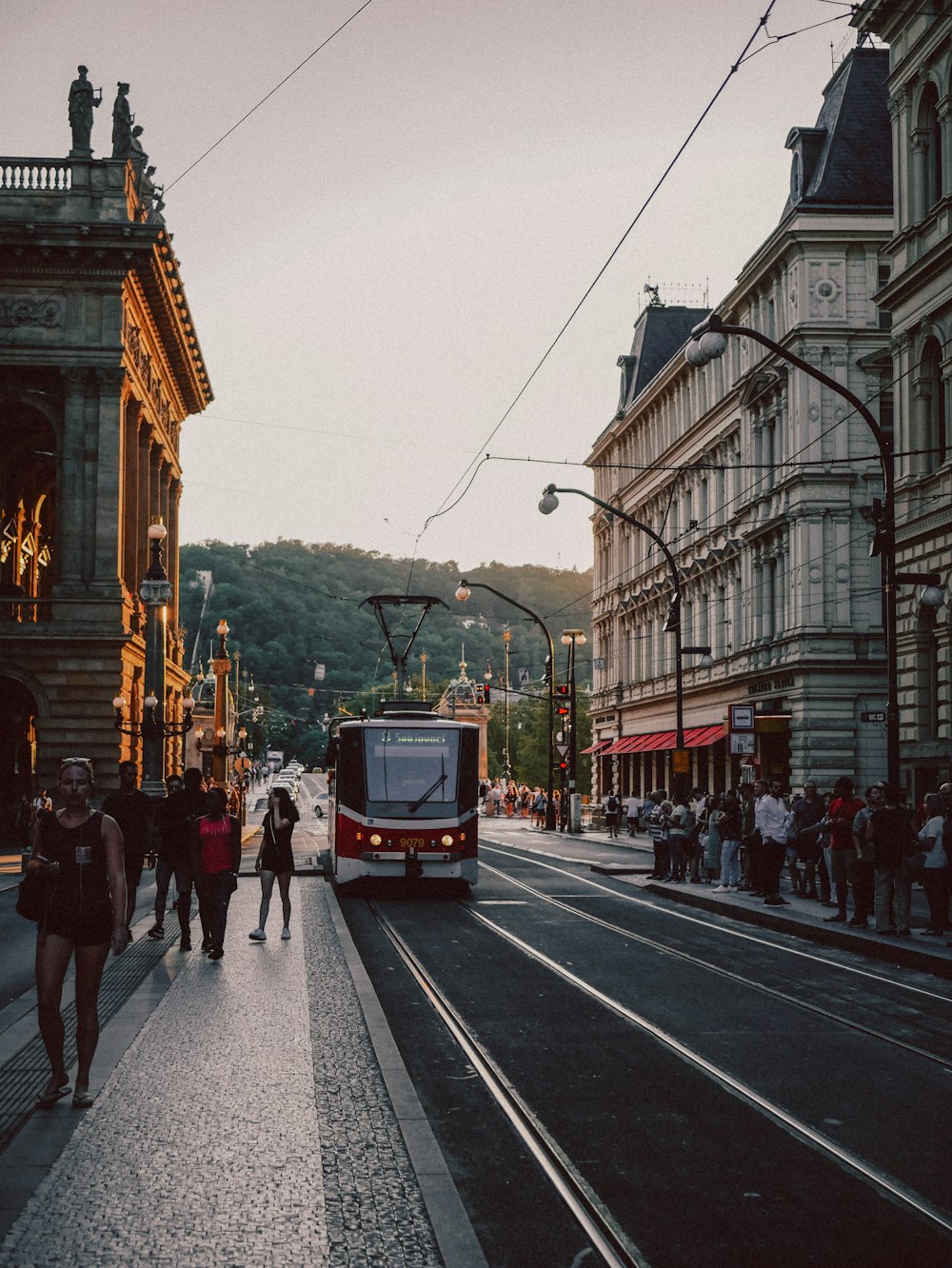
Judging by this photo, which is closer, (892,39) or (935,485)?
(935,485)

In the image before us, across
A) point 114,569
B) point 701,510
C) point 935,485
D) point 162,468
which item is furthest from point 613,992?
point 162,468

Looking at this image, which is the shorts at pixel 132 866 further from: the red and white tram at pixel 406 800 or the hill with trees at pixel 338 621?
the hill with trees at pixel 338 621

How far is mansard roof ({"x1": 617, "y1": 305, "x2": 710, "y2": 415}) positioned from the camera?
69.5 metres

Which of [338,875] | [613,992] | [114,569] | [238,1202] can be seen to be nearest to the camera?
[238,1202]

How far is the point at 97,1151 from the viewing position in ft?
23.1

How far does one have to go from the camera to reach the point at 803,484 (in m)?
43.4

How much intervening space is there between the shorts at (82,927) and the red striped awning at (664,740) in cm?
3698

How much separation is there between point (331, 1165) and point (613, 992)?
21.1 feet

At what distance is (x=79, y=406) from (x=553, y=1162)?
37.9m

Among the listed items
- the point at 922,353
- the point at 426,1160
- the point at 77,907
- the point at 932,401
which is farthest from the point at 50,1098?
the point at 922,353

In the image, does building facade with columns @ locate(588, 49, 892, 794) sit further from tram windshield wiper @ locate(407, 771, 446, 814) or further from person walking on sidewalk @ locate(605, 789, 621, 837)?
tram windshield wiper @ locate(407, 771, 446, 814)

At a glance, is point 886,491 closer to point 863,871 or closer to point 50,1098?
point 863,871

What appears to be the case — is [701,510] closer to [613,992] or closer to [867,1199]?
[613,992]

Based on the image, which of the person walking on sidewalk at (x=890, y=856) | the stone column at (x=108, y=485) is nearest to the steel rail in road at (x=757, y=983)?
the person walking on sidewalk at (x=890, y=856)
